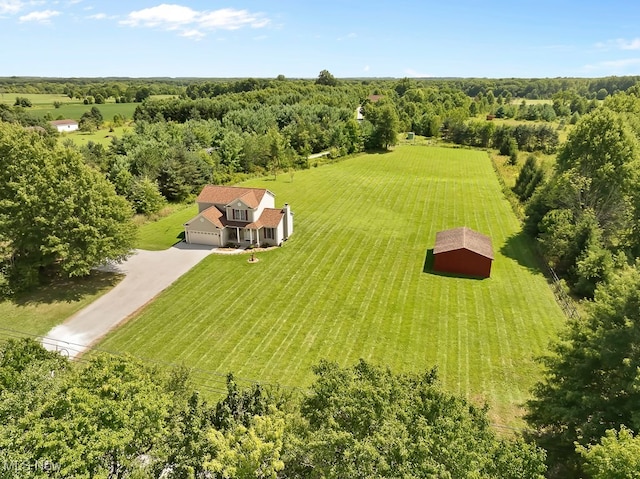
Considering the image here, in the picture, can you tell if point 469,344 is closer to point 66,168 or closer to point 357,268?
point 357,268

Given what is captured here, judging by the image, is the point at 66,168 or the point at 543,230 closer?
the point at 66,168

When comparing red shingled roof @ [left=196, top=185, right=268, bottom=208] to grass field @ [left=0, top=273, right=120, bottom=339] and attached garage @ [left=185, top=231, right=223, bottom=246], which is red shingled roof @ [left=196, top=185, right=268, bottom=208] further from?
grass field @ [left=0, top=273, right=120, bottom=339]

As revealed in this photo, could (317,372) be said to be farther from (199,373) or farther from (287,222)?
(287,222)

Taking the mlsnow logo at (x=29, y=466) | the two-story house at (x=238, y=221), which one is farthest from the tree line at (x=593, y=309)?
the two-story house at (x=238, y=221)

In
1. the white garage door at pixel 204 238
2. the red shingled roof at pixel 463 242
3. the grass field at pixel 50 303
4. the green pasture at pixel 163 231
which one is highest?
the red shingled roof at pixel 463 242

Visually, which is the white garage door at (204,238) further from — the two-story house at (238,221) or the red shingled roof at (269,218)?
the red shingled roof at (269,218)

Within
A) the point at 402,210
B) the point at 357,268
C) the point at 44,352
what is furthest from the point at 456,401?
the point at 402,210
